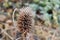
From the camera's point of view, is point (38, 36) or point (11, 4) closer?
point (38, 36)

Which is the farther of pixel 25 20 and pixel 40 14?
pixel 40 14

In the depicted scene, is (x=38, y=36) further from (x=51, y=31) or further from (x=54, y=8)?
(x=54, y=8)

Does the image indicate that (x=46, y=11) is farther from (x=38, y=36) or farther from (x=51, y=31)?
(x=38, y=36)

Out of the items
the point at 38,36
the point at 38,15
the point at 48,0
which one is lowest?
the point at 38,36

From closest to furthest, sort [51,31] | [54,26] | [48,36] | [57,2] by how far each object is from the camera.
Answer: [48,36] < [51,31] < [54,26] < [57,2]

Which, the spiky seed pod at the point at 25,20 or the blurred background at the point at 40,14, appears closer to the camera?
the spiky seed pod at the point at 25,20

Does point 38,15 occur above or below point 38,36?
above

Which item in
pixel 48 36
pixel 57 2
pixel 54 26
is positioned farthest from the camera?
pixel 57 2

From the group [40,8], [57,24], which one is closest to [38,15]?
[40,8]

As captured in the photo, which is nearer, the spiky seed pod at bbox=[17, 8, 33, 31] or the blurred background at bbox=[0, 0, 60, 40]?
the spiky seed pod at bbox=[17, 8, 33, 31]
